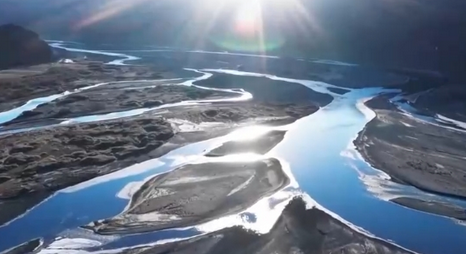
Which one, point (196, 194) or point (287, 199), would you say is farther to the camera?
point (196, 194)

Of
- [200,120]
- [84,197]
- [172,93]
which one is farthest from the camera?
[172,93]

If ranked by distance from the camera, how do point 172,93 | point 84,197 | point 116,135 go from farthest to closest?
point 172,93 → point 116,135 → point 84,197

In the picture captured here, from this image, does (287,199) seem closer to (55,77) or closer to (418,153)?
(418,153)

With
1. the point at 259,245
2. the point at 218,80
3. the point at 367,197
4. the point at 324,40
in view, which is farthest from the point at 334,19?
the point at 259,245

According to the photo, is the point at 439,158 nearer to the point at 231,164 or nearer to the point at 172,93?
the point at 231,164

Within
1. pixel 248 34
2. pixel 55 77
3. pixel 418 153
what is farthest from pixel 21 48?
pixel 418 153
